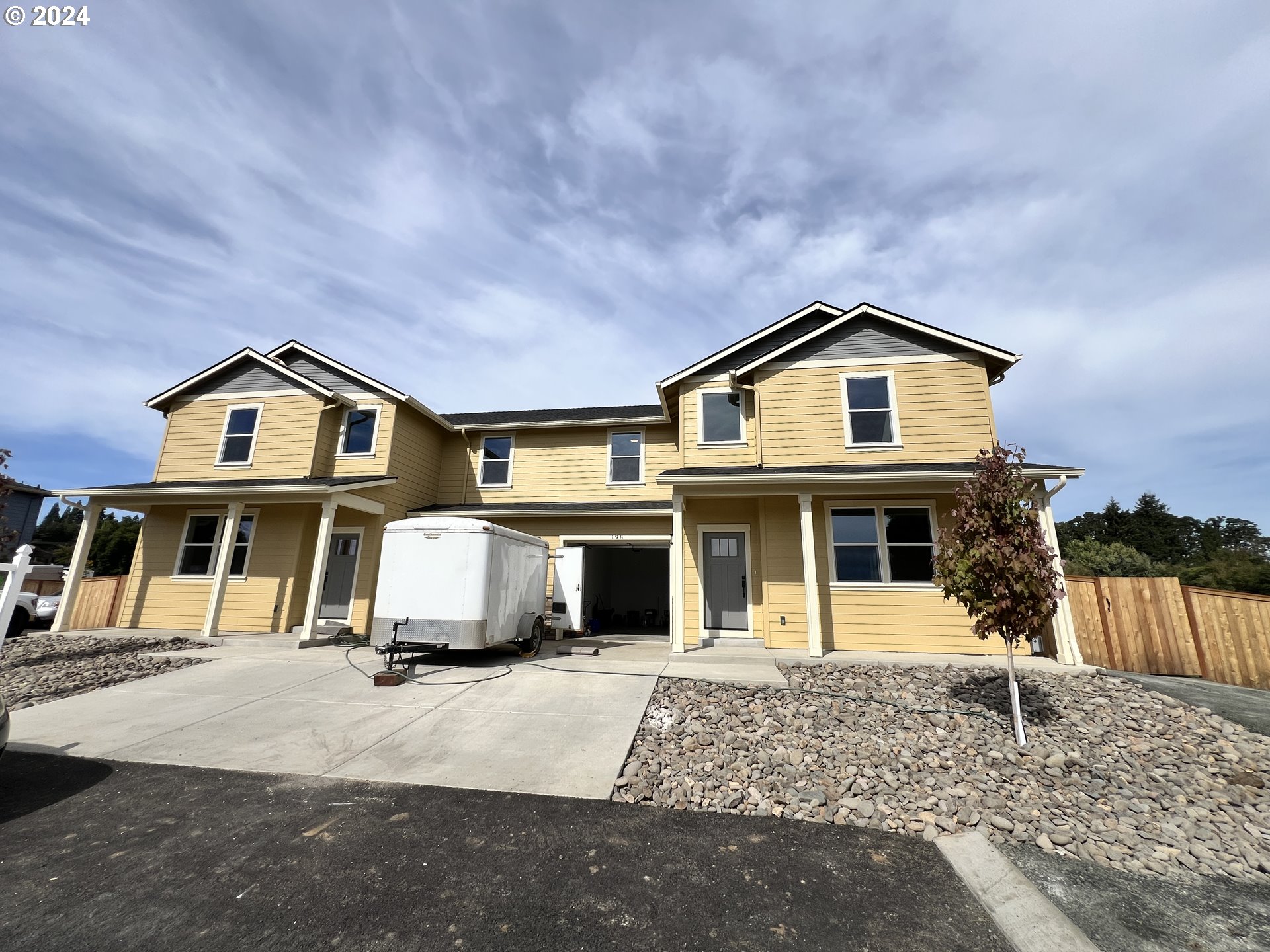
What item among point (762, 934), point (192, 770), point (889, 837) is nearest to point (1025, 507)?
point (889, 837)

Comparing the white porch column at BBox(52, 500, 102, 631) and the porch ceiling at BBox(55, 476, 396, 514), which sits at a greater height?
the porch ceiling at BBox(55, 476, 396, 514)

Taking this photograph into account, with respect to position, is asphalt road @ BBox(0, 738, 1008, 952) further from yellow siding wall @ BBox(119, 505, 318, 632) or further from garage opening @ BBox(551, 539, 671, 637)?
yellow siding wall @ BBox(119, 505, 318, 632)

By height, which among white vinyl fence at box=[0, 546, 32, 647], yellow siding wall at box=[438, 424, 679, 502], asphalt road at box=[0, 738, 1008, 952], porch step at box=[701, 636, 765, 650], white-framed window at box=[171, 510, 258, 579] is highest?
yellow siding wall at box=[438, 424, 679, 502]

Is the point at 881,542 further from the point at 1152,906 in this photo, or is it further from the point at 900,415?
the point at 1152,906

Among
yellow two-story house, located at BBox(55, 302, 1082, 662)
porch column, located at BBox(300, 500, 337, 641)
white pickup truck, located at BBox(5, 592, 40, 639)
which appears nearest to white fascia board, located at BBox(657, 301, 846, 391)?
yellow two-story house, located at BBox(55, 302, 1082, 662)

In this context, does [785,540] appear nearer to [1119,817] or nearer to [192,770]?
[1119,817]

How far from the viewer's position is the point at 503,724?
6227mm

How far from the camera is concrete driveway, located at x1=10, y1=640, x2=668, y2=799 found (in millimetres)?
5109

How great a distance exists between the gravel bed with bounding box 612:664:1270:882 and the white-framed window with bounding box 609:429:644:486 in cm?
847

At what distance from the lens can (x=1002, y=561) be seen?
5.68 metres

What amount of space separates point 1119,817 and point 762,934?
3.72m

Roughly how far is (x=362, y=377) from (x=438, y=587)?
340 inches

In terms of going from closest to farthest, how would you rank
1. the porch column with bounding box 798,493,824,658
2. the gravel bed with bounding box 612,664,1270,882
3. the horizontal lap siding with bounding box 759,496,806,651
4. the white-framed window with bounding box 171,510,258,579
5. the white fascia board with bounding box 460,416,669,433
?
the gravel bed with bounding box 612,664,1270,882, the porch column with bounding box 798,493,824,658, the horizontal lap siding with bounding box 759,496,806,651, the white-framed window with bounding box 171,510,258,579, the white fascia board with bounding box 460,416,669,433

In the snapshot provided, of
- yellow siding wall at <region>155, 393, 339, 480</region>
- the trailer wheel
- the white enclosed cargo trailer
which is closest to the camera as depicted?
the white enclosed cargo trailer
